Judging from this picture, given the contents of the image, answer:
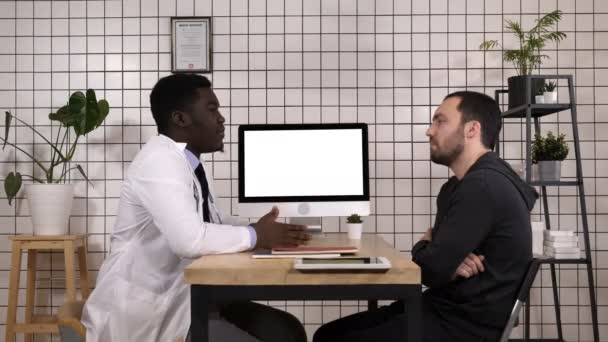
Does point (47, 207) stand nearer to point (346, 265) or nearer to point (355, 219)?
point (355, 219)

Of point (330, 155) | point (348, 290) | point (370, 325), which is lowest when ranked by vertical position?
point (370, 325)

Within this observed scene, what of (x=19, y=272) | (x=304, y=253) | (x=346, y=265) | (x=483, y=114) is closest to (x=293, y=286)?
(x=346, y=265)

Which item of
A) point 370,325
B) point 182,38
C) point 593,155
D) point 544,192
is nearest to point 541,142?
point 544,192

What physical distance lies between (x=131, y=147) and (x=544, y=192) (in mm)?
2256

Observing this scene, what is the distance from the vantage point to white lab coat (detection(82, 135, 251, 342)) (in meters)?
1.89

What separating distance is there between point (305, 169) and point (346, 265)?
113 centimetres

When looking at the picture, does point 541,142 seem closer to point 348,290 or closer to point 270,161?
point 270,161

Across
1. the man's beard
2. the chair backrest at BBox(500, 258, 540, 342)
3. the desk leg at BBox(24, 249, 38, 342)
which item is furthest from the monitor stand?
the desk leg at BBox(24, 249, 38, 342)

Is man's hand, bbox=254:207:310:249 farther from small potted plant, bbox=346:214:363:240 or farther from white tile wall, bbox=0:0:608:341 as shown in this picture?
white tile wall, bbox=0:0:608:341

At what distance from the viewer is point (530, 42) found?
3.29 m

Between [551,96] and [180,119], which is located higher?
[551,96]

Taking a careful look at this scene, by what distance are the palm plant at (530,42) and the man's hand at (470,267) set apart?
177 cm

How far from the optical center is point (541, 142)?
3.25 meters

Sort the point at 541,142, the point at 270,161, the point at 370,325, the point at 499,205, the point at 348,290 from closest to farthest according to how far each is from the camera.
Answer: the point at 348,290 < the point at 499,205 < the point at 370,325 < the point at 270,161 < the point at 541,142
